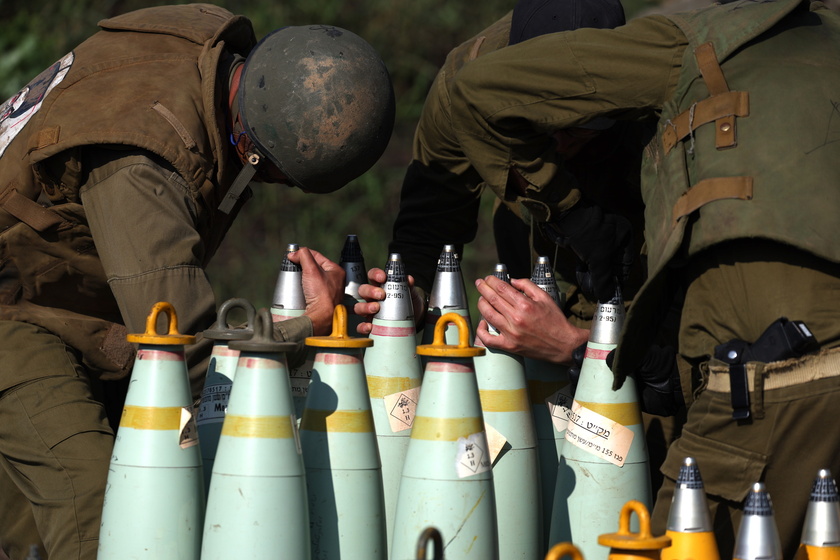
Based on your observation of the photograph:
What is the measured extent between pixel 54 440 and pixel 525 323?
4.59 feet

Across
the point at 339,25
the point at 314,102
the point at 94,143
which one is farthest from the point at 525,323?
the point at 339,25

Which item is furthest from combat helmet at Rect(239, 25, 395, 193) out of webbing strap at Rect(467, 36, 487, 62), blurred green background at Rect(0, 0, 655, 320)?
blurred green background at Rect(0, 0, 655, 320)

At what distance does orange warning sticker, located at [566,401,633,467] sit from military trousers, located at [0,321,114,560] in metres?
1.35

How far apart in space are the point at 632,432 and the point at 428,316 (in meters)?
0.68

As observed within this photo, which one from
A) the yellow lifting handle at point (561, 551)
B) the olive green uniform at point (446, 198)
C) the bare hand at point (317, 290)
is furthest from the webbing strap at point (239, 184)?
the yellow lifting handle at point (561, 551)

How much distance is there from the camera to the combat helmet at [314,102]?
3.21 metres

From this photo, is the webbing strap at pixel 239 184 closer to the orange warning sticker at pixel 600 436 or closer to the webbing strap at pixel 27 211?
the webbing strap at pixel 27 211

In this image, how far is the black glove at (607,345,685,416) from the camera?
115 inches

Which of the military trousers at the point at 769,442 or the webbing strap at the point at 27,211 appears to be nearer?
the military trousers at the point at 769,442

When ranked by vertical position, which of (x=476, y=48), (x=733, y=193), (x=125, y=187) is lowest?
(x=733, y=193)

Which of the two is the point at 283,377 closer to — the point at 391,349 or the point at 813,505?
the point at 391,349

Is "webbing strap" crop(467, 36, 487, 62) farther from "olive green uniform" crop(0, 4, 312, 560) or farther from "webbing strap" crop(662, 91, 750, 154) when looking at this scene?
"webbing strap" crop(662, 91, 750, 154)

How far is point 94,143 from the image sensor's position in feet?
10.0

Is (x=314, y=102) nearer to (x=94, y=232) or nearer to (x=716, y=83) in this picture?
(x=94, y=232)
